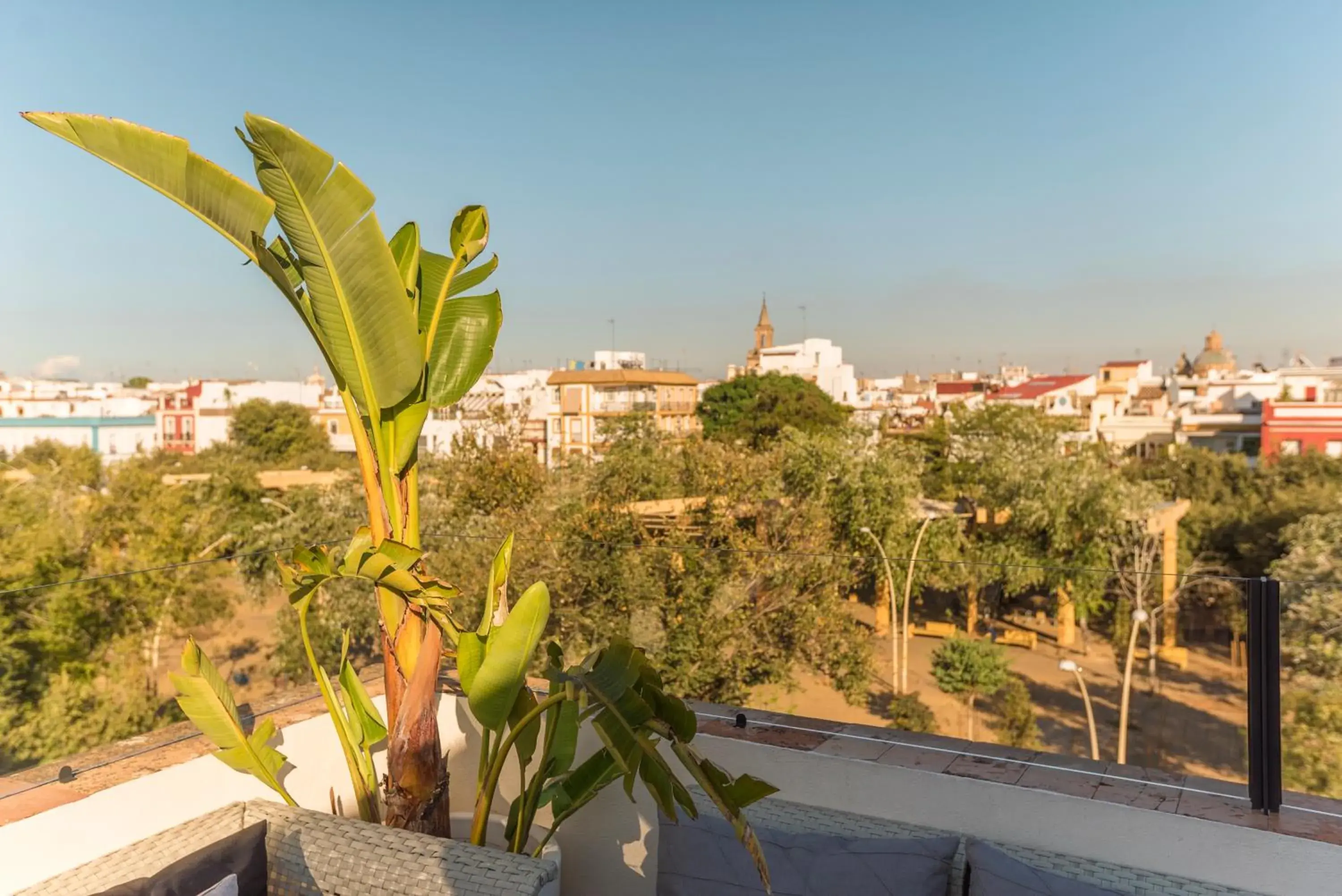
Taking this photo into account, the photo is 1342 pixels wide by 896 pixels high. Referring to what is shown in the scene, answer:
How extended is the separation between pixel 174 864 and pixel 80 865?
189 millimetres

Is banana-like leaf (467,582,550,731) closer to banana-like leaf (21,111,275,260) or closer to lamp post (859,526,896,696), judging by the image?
banana-like leaf (21,111,275,260)

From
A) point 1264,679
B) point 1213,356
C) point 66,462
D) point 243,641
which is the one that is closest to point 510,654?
point 1264,679

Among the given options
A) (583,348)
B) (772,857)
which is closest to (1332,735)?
(772,857)

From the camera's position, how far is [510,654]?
6.30 ft

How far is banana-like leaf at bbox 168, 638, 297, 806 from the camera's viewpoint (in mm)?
2059

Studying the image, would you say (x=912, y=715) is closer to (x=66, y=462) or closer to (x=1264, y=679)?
(x=1264, y=679)

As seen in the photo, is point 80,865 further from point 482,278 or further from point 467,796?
point 482,278

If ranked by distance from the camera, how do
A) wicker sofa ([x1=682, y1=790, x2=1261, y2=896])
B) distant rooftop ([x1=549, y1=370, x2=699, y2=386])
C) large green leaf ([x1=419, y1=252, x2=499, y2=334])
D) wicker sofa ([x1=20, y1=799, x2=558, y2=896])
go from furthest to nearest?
distant rooftop ([x1=549, y1=370, x2=699, y2=386]), large green leaf ([x1=419, y1=252, x2=499, y2=334]), wicker sofa ([x1=20, y1=799, x2=558, y2=896]), wicker sofa ([x1=682, y1=790, x2=1261, y2=896])

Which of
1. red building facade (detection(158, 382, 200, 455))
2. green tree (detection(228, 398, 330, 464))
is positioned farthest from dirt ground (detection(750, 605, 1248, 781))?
red building facade (detection(158, 382, 200, 455))

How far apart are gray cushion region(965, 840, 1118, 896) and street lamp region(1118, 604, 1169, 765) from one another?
1.02 metres

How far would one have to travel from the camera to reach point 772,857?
68.2 inches

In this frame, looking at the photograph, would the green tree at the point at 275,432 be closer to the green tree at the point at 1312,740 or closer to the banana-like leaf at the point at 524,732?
the banana-like leaf at the point at 524,732

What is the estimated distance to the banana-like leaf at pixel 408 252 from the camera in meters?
2.12

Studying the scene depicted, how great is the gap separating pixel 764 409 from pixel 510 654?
27.5 meters
